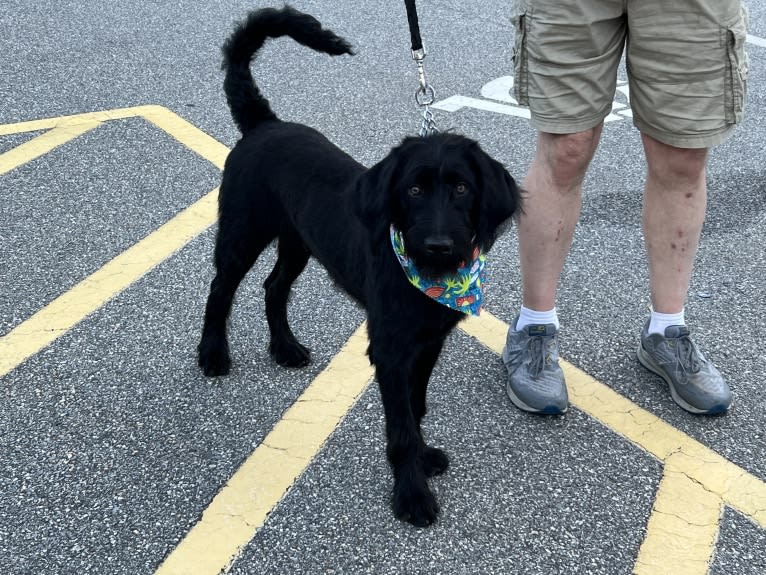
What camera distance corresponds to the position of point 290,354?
131 inches

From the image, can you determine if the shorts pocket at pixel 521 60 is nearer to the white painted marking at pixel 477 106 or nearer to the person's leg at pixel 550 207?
the person's leg at pixel 550 207

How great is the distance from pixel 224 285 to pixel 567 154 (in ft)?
4.68

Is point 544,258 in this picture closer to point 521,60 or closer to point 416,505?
point 521,60

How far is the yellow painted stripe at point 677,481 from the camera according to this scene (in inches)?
98.3

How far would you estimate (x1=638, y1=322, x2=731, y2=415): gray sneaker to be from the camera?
9.95 ft

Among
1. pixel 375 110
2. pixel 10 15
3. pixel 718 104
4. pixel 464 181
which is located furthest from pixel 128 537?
pixel 10 15

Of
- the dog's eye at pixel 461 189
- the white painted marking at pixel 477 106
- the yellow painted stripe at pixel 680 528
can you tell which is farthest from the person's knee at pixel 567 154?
the white painted marking at pixel 477 106

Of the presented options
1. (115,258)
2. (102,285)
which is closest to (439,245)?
(102,285)

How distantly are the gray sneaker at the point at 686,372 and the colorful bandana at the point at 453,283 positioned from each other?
97 cm

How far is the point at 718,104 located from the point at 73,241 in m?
3.07

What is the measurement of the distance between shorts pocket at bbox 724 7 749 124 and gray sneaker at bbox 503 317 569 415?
102 cm

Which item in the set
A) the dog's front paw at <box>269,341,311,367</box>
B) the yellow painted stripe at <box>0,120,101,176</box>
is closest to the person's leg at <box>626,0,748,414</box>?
the dog's front paw at <box>269,341,311,367</box>

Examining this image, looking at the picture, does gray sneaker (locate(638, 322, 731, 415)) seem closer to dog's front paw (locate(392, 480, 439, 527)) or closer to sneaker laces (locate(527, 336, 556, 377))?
sneaker laces (locate(527, 336, 556, 377))

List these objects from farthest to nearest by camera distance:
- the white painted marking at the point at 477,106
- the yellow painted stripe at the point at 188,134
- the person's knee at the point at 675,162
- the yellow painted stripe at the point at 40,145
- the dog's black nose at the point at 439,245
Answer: the white painted marking at the point at 477,106 < the yellow painted stripe at the point at 188,134 < the yellow painted stripe at the point at 40,145 < the person's knee at the point at 675,162 < the dog's black nose at the point at 439,245
